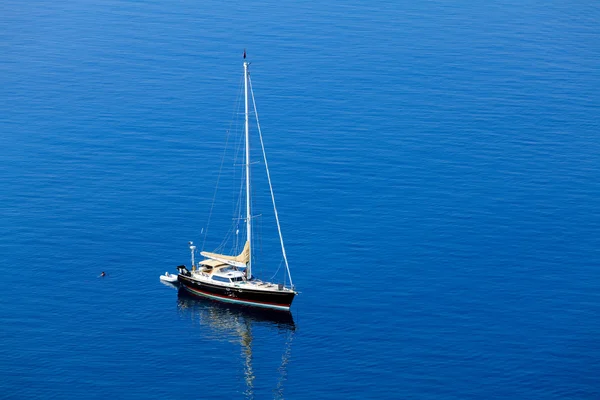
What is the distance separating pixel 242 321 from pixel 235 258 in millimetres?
9186

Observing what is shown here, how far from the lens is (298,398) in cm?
11431

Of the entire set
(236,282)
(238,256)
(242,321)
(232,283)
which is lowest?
(242,321)

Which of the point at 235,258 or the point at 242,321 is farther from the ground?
the point at 235,258

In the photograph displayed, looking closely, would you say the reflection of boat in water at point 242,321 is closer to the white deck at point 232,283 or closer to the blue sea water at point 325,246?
the blue sea water at point 325,246

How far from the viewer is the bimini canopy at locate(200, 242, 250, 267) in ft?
442

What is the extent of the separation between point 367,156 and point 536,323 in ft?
179

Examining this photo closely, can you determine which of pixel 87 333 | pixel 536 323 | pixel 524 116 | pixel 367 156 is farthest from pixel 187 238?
pixel 524 116

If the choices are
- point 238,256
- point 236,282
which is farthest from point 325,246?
point 236,282

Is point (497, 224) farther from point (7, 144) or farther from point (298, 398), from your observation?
point (7, 144)

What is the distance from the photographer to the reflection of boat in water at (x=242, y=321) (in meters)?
124

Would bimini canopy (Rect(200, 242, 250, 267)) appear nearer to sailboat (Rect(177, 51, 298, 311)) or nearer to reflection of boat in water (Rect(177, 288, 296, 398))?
sailboat (Rect(177, 51, 298, 311))

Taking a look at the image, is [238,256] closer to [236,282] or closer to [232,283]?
[236,282]

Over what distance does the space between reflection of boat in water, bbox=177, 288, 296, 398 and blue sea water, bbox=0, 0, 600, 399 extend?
0.34 m

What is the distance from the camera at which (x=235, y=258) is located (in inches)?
5335
